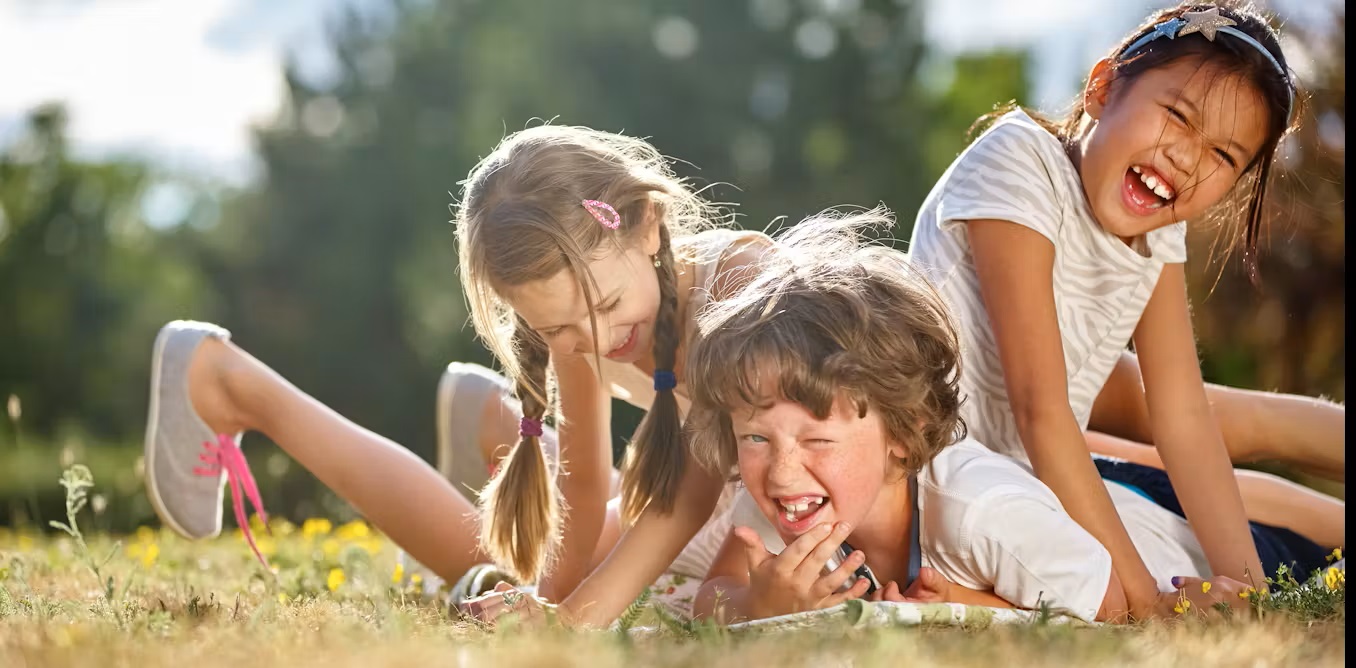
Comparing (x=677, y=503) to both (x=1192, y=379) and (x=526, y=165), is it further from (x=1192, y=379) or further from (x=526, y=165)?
(x=1192, y=379)

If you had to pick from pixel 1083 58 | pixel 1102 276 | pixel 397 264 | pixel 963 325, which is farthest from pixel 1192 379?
pixel 397 264

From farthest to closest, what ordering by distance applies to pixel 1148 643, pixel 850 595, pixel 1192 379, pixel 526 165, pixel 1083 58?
1. pixel 1083 58
2. pixel 1192 379
3. pixel 526 165
4. pixel 850 595
5. pixel 1148 643

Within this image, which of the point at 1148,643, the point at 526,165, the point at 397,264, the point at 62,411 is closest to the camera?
the point at 1148,643

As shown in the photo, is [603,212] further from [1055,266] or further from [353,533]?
[353,533]

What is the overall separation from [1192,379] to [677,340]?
1.47m

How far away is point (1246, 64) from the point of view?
3219 mm

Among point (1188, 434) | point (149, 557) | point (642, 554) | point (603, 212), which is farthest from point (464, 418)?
point (1188, 434)

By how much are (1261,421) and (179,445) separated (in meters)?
3.43

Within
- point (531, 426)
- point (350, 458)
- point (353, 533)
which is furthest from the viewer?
point (353, 533)

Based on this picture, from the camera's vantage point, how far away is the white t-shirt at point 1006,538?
8.90ft

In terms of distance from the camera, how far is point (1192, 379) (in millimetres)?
3637

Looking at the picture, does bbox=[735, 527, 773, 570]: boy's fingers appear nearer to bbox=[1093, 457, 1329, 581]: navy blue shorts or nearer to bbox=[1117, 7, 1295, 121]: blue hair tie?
bbox=[1093, 457, 1329, 581]: navy blue shorts

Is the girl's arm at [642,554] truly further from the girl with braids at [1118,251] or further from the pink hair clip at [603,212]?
the girl with braids at [1118,251]

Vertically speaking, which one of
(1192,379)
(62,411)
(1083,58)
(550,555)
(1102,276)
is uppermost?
(1083,58)
